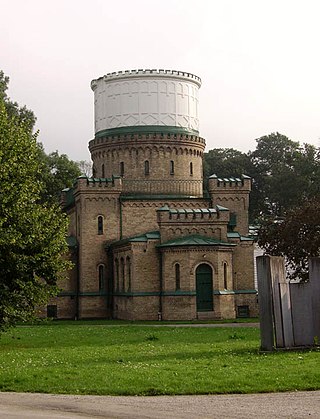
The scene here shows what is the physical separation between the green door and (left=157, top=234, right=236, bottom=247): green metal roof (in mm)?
1412

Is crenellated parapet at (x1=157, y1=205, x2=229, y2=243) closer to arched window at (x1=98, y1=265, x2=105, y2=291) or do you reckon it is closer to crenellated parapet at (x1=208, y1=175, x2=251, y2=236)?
crenellated parapet at (x1=208, y1=175, x2=251, y2=236)

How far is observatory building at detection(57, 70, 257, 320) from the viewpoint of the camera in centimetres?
A: 4681

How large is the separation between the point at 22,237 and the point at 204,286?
23.3 m

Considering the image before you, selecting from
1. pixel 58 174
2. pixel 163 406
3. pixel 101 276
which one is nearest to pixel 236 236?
pixel 101 276

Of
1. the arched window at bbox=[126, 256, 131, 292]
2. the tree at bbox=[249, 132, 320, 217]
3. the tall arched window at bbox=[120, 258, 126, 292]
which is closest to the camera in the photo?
the arched window at bbox=[126, 256, 131, 292]

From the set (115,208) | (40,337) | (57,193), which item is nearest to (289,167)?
(57,193)

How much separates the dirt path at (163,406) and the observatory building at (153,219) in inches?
1237

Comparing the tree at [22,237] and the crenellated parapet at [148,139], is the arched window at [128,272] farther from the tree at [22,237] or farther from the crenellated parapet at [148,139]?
the tree at [22,237]

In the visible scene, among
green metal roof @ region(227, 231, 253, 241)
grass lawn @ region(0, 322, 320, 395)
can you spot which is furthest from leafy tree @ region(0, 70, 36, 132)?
grass lawn @ region(0, 322, 320, 395)

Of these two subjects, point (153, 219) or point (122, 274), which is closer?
point (122, 274)

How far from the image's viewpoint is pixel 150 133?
5575 centimetres

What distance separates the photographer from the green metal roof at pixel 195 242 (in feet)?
153

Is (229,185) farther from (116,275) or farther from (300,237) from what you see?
(300,237)

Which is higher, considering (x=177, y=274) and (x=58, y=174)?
(x=58, y=174)
